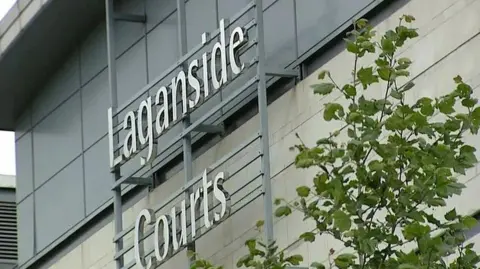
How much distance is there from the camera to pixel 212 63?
23.0 meters

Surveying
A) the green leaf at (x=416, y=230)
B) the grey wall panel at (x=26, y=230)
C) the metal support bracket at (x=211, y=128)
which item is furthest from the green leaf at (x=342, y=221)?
the grey wall panel at (x=26, y=230)

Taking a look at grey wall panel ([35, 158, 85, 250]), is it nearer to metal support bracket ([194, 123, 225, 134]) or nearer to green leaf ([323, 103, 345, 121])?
metal support bracket ([194, 123, 225, 134])

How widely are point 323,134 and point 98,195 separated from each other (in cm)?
776

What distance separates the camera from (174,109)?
24.0 m

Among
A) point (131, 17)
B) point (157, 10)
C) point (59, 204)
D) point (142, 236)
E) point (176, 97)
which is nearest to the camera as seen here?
point (176, 97)

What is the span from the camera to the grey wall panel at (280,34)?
22.4 metres

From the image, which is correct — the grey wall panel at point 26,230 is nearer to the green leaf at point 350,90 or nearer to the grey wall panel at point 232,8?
the grey wall panel at point 232,8

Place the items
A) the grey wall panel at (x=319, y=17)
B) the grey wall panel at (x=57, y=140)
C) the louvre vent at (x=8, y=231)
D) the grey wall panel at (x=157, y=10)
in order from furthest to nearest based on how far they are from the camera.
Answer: the louvre vent at (x=8, y=231) → the grey wall panel at (x=57, y=140) → the grey wall panel at (x=157, y=10) → the grey wall panel at (x=319, y=17)

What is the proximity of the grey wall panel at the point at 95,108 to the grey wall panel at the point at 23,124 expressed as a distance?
8.75 feet

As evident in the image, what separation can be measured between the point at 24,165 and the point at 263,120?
10.3 m

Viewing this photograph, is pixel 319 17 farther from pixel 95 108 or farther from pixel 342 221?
pixel 342 221

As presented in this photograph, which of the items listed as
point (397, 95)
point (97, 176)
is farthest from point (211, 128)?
point (397, 95)

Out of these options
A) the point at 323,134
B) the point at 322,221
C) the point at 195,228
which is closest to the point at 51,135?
the point at 195,228

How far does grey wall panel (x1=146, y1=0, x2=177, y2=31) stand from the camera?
25.8m
